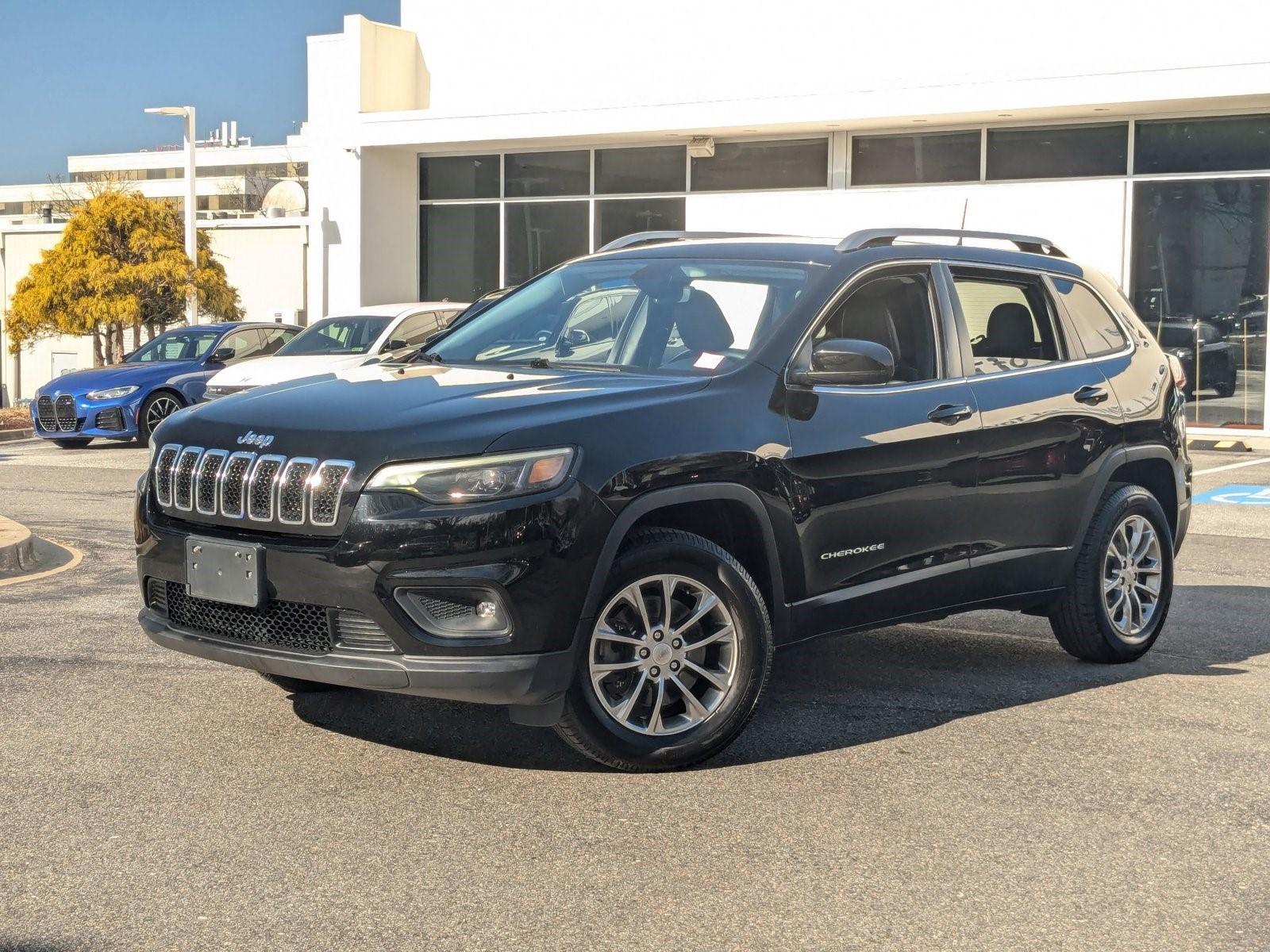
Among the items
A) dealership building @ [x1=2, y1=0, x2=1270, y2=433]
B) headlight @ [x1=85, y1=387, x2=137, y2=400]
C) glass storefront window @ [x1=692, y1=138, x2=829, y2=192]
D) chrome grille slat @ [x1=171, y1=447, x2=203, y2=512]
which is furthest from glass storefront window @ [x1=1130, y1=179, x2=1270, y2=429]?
chrome grille slat @ [x1=171, y1=447, x2=203, y2=512]

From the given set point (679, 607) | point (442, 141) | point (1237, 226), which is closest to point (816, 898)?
point (679, 607)

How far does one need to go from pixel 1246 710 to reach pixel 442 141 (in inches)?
844

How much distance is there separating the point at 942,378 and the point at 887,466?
59 cm

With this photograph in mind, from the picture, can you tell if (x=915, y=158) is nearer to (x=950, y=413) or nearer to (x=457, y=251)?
(x=457, y=251)

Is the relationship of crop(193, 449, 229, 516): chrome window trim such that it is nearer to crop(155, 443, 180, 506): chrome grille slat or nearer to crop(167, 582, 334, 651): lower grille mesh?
crop(155, 443, 180, 506): chrome grille slat

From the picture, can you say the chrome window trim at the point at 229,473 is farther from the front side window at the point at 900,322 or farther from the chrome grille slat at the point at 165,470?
the front side window at the point at 900,322

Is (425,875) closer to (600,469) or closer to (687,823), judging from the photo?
(687,823)

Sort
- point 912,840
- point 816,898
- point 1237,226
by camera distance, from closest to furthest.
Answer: point 816,898
point 912,840
point 1237,226

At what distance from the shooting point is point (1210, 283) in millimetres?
20750

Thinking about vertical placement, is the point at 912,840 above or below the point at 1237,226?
below

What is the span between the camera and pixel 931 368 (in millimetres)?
6344

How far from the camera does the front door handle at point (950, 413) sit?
20.3 ft

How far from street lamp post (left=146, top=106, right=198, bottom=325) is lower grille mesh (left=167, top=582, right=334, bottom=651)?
78.8 feet

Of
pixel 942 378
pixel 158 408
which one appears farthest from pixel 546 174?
pixel 942 378
